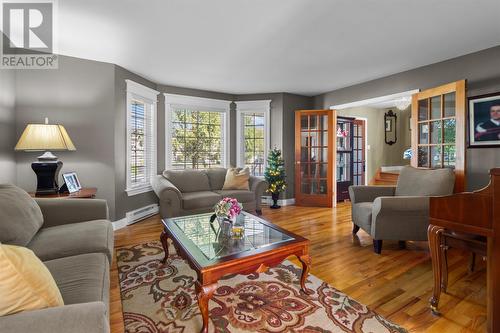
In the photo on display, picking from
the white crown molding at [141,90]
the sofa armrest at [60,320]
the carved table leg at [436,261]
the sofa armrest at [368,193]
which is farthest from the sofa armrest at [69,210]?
the sofa armrest at [368,193]

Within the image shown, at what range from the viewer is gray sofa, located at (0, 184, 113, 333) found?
2.74 ft

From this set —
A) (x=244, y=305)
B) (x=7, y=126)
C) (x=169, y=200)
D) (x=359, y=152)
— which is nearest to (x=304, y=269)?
(x=244, y=305)

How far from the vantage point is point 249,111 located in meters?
5.57

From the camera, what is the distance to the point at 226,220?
219 centimetres

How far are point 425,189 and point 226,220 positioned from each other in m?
2.39

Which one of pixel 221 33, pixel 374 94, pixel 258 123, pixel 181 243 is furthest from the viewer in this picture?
pixel 258 123

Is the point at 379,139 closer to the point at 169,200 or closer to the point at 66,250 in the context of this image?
the point at 169,200

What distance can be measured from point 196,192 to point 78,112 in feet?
6.68

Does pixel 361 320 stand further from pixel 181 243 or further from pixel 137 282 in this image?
pixel 137 282

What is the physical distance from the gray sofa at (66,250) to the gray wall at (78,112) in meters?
1.26

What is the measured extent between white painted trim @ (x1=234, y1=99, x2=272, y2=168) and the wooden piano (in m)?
3.99

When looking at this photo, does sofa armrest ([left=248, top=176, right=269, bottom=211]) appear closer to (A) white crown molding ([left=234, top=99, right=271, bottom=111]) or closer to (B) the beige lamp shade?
(A) white crown molding ([left=234, top=99, right=271, bottom=111])

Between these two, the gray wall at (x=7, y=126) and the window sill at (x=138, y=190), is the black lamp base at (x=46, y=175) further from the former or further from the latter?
Answer: the window sill at (x=138, y=190)

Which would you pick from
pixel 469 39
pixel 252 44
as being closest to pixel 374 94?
pixel 469 39
